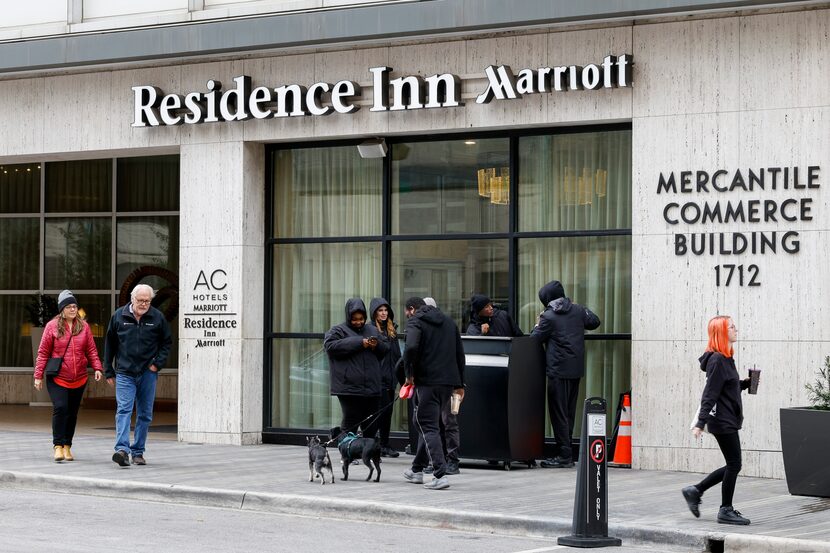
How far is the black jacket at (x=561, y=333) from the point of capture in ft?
47.3

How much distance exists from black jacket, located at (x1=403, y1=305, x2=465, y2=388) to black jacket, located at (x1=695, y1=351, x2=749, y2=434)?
2865 millimetres

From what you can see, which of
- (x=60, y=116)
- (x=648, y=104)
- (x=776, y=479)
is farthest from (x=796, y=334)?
(x=60, y=116)

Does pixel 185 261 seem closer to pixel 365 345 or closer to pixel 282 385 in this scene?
pixel 282 385

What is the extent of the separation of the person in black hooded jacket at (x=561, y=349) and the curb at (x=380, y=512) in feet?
12.3

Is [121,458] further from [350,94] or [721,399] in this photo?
[721,399]

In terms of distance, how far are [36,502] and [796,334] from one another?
776 cm

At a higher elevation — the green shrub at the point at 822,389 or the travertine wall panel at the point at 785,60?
the travertine wall panel at the point at 785,60

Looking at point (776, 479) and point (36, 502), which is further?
point (776, 479)

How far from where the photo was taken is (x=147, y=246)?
949 inches

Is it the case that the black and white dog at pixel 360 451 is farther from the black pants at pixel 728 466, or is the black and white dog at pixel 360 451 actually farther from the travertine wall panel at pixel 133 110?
the travertine wall panel at pixel 133 110

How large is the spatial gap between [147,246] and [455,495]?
44.3 feet

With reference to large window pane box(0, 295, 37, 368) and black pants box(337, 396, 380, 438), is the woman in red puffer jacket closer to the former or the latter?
black pants box(337, 396, 380, 438)

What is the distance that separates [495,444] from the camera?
1400 centimetres

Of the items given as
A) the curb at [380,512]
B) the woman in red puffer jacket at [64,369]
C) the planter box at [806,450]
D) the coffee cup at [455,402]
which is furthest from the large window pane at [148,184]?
the planter box at [806,450]
